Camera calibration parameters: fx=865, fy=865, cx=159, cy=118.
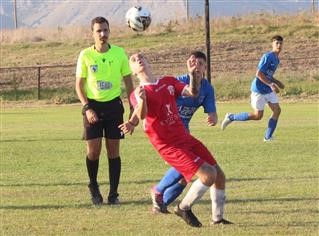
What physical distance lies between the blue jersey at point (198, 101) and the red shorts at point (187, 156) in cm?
83

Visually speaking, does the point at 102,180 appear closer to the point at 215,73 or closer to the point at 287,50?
the point at 215,73

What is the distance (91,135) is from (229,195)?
1750 millimetres

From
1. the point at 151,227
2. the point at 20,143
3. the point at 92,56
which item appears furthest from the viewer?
the point at 20,143

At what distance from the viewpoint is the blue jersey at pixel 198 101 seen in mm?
8781

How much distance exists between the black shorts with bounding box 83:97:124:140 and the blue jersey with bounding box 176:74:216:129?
818mm

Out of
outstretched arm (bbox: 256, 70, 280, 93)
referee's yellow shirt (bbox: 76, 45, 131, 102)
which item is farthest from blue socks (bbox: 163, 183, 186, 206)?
outstretched arm (bbox: 256, 70, 280, 93)

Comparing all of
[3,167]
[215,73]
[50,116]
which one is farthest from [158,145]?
[215,73]

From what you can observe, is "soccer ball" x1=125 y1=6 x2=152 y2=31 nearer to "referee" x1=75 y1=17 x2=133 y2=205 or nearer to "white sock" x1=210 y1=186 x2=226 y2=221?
"referee" x1=75 y1=17 x2=133 y2=205

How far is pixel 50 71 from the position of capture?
44.0 metres

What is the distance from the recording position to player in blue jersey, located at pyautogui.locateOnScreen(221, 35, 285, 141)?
1550 cm

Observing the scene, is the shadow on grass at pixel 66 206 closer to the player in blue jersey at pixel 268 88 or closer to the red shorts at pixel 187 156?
the red shorts at pixel 187 156

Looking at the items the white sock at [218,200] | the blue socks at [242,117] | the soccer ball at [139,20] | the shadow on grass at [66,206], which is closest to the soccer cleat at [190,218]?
the white sock at [218,200]

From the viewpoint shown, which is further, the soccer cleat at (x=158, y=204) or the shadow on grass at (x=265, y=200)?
the shadow on grass at (x=265, y=200)

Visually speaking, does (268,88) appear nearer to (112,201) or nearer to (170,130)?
(112,201)
